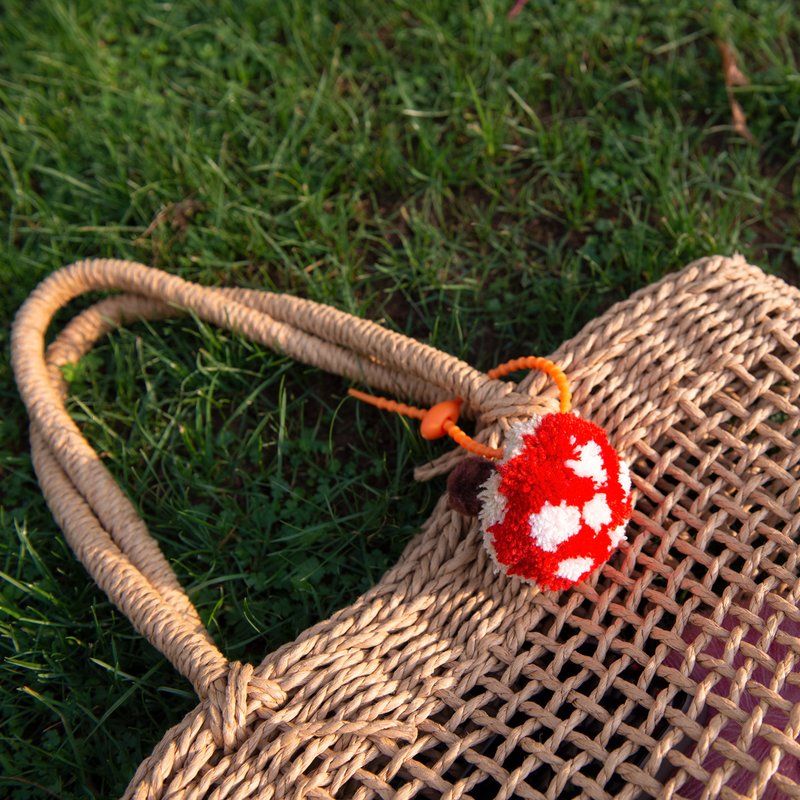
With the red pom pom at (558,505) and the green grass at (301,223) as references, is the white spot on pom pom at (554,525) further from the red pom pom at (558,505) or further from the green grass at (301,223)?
the green grass at (301,223)

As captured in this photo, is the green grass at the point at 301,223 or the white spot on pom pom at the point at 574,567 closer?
the white spot on pom pom at the point at 574,567

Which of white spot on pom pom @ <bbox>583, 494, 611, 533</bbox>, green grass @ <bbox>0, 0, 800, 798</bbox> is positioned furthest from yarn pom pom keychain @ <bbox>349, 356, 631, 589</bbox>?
green grass @ <bbox>0, 0, 800, 798</bbox>

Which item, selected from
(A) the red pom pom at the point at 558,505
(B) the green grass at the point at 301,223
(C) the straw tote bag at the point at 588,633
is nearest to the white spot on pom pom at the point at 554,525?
(A) the red pom pom at the point at 558,505

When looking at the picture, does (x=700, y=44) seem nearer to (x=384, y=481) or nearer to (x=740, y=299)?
(x=740, y=299)

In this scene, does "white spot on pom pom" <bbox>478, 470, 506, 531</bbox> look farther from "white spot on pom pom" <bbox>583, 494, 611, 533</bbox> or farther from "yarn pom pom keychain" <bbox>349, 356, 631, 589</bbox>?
"white spot on pom pom" <bbox>583, 494, 611, 533</bbox>

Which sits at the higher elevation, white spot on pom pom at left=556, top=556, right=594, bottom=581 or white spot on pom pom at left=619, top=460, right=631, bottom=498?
white spot on pom pom at left=619, top=460, right=631, bottom=498

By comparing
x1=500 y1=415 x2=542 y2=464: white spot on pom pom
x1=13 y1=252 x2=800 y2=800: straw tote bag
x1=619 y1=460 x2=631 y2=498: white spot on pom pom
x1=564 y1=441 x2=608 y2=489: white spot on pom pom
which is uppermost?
Answer: x1=500 y1=415 x2=542 y2=464: white spot on pom pom

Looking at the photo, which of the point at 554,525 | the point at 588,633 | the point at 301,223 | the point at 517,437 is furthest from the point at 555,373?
the point at 301,223

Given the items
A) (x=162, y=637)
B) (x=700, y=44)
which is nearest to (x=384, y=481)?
(x=162, y=637)
